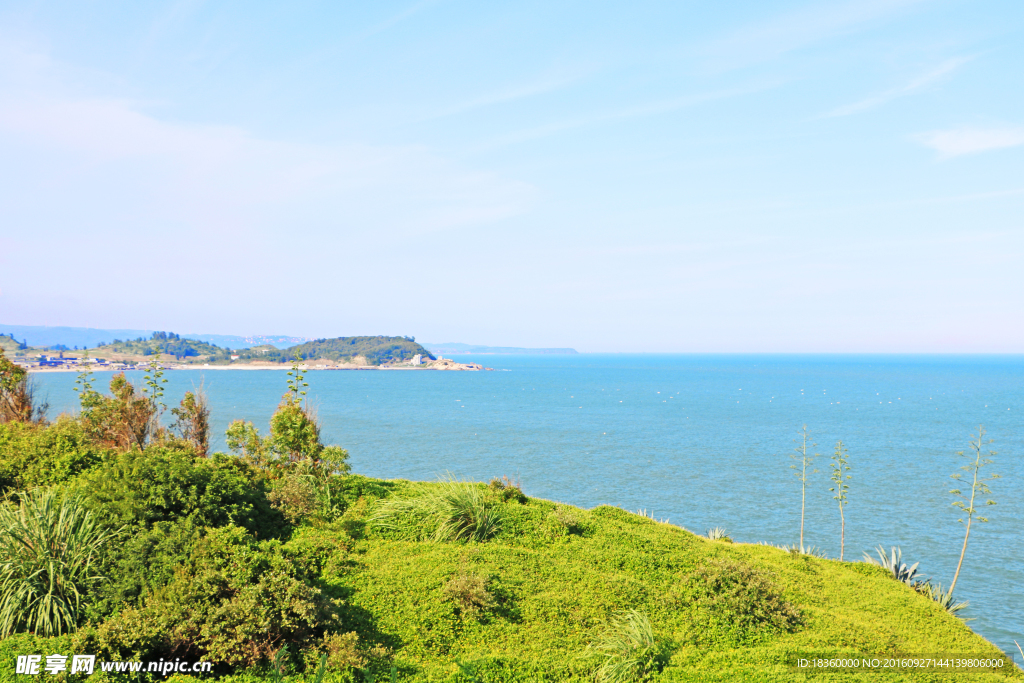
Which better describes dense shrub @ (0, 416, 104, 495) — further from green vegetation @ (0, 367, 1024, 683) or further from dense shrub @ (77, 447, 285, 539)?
dense shrub @ (77, 447, 285, 539)

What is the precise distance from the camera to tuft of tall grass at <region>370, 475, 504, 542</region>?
38.6 feet

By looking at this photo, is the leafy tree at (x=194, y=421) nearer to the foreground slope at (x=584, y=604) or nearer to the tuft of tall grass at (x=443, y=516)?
the foreground slope at (x=584, y=604)

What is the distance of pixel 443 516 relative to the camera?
12.1 m

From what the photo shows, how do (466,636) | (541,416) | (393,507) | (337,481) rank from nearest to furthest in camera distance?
1. (466,636)
2. (393,507)
3. (337,481)
4. (541,416)

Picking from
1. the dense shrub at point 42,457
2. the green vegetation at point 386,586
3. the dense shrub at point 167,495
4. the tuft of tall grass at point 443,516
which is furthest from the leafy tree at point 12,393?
the tuft of tall grass at point 443,516

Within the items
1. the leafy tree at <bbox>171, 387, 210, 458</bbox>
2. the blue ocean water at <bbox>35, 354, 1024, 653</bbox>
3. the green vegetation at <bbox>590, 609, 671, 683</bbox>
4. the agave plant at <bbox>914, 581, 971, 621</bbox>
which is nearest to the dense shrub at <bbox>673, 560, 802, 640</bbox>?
the green vegetation at <bbox>590, 609, 671, 683</bbox>

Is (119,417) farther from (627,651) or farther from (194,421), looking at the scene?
(627,651)

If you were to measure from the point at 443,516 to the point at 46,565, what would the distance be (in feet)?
21.8

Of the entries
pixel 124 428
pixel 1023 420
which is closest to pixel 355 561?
pixel 124 428

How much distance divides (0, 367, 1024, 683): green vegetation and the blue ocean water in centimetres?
1123

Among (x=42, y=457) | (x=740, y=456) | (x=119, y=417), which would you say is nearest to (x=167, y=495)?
(x=42, y=457)

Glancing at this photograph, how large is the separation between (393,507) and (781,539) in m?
21.0

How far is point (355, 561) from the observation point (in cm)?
1017

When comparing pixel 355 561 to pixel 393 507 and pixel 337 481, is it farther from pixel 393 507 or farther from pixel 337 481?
pixel 337 481
